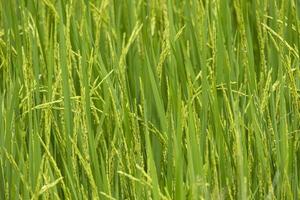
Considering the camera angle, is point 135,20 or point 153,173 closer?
point 153,173

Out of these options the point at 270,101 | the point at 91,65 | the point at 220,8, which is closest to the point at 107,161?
the point at 91,65

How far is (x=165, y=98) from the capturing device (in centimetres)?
218

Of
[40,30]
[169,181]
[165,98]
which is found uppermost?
[40,30]

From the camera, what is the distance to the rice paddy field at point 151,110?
5.95 ft

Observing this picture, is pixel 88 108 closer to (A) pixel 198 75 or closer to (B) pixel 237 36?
(A) pixel 198 75

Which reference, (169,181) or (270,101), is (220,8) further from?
(169,181)

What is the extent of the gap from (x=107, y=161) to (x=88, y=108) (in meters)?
0.11

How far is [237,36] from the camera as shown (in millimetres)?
2412

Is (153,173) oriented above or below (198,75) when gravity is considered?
below

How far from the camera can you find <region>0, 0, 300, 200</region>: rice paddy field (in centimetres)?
181

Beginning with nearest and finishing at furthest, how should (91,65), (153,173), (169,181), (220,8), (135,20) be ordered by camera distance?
(153,173) < (169,181) < (91,65) < (220,8) < (135,20)

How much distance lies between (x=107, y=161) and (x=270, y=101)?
403 millimetres

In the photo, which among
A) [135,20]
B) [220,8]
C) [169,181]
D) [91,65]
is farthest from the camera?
[135,20]

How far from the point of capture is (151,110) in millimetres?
2080
